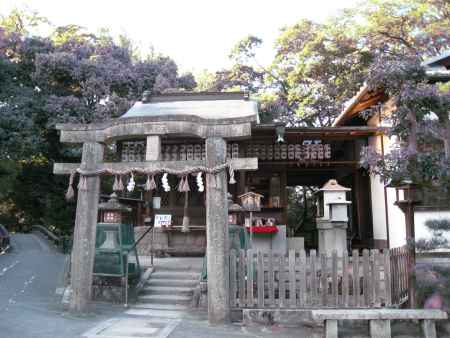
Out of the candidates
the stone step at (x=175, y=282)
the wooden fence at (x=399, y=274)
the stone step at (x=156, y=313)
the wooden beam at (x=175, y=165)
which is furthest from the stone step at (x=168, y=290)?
the wooden fence at (x=399, y=274)

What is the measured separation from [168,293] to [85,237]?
269 centimetres

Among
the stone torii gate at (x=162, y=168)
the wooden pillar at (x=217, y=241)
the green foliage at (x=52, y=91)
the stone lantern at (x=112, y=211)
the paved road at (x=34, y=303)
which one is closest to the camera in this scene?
the paved road at (x=34, y=303)

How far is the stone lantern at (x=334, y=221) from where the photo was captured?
11.0 m

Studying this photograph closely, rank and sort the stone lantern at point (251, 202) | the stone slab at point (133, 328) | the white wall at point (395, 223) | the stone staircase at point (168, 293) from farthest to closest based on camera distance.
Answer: the white wall at point (395, 223) < the stone lantern at point (251, 202) < the stone staircase at point (168, 293) < the stone slab at point (133, 328)

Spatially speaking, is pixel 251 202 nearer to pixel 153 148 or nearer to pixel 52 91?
pixel 153 148

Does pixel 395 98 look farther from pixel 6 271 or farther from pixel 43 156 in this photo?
pixel 43 156

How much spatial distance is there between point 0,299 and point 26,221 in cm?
1686

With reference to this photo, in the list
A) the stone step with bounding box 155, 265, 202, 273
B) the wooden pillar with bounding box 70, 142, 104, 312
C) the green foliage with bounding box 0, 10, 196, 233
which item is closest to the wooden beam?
the wooden pillar with bounding box 70, 142, 104, 312

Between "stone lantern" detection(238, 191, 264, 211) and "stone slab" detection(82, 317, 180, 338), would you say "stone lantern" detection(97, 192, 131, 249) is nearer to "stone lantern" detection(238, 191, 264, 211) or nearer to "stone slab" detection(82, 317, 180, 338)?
"stone slab" detection(82, 317, 180, 338)

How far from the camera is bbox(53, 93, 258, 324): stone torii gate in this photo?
7691 millimetres

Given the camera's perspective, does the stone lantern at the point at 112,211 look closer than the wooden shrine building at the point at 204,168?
No

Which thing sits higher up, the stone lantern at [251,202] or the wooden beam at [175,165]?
the wooden beam at [175,165]

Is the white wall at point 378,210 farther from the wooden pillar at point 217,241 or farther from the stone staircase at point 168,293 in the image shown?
the wooden pillar at point 217,241

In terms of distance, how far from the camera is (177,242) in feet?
48.8
